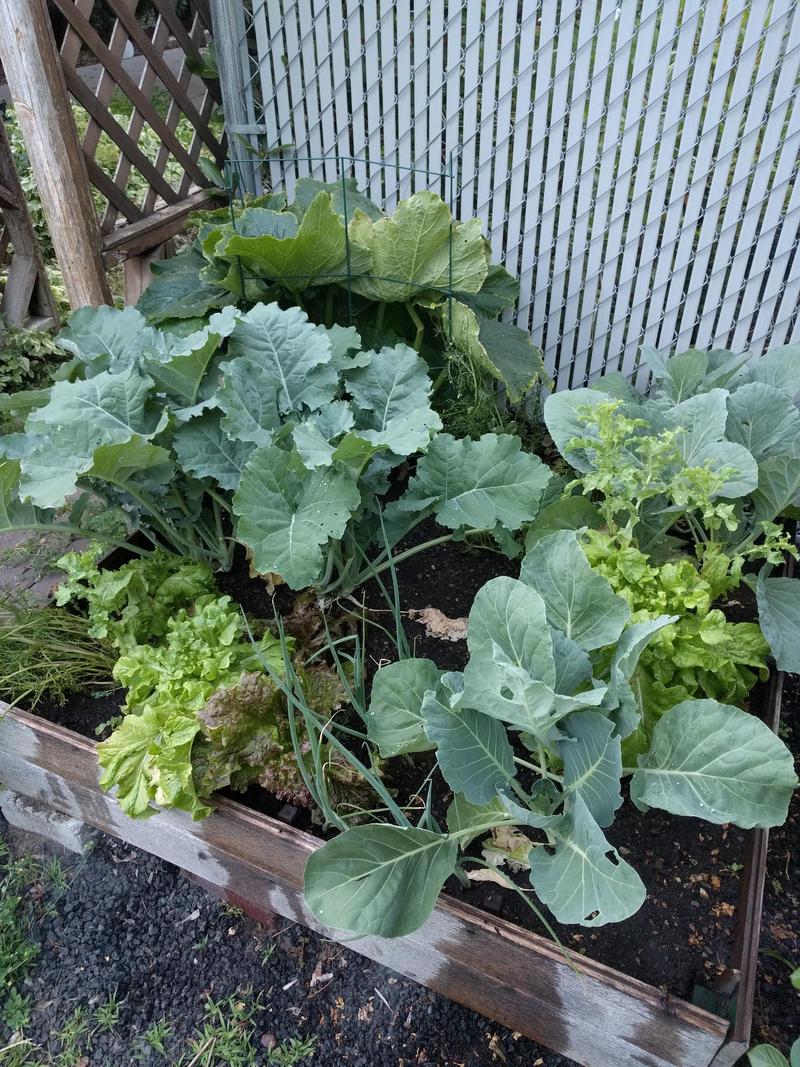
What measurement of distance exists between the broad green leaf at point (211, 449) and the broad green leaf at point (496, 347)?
2.58 feet

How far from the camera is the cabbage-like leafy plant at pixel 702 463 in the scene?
1.56m

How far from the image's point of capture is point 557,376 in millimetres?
3031

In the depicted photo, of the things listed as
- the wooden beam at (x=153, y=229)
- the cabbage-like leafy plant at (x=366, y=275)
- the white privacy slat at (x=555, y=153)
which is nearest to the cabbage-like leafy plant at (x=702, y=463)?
the cabbage-like leafy plant at (x=366, y=275)

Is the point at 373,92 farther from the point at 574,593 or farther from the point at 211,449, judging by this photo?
the point at 574,593

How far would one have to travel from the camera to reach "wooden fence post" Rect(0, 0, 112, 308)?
2102 mm

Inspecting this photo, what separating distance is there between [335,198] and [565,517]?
4.58 feet

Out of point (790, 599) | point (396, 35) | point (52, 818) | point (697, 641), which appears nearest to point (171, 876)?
point (52, 818)

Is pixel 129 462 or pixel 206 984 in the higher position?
pixel 129 462

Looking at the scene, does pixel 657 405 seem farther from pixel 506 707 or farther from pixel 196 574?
pixel 196 574

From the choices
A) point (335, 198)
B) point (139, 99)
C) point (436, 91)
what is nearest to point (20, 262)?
point (139, 99)

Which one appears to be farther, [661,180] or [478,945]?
[661,180]

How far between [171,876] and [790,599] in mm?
1608

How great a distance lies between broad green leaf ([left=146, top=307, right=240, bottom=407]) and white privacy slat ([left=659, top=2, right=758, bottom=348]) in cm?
161

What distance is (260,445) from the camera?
1701 mm
